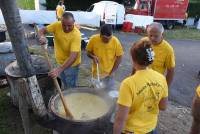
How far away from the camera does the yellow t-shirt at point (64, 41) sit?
4832 millimetres

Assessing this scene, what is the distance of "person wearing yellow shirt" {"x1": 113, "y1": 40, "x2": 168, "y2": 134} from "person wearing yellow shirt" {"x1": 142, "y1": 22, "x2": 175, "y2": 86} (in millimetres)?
1299

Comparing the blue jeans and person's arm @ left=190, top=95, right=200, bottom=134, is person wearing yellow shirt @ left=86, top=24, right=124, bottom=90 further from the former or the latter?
person's arm @ left=190, top=95, right=200, bottom=134

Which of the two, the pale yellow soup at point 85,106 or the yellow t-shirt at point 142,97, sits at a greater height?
the yellow t-shirt at point 142,97

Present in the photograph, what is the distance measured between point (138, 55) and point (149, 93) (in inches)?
16.1

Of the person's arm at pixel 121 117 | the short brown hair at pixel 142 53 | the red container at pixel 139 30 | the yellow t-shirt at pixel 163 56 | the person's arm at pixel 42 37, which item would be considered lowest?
the red container at pixel 139 30

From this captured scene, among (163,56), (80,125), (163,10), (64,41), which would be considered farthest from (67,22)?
(163,10)

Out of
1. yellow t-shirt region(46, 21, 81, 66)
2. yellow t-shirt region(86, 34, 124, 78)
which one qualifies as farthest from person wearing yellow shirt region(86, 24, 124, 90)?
yellow t-shirt region(46, 21, 81, 66)

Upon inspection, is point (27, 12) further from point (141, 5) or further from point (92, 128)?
point (92, 128)

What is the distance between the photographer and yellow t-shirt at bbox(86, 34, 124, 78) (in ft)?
16.0

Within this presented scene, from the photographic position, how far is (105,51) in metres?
4.89

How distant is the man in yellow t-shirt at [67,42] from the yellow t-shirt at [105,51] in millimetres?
273

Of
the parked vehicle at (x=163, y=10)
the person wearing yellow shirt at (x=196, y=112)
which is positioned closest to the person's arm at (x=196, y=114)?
the person wearing yellow shirt at (x=196, y=112)

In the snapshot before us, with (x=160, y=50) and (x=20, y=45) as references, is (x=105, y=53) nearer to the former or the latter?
(x=160, y=50)

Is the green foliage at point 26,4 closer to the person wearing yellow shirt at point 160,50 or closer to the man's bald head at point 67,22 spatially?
the man's bald head at point 67,22
